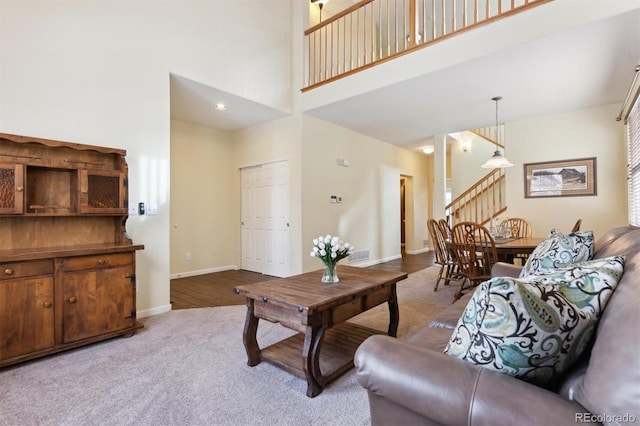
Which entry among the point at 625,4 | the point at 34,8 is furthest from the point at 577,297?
the point at 34,8

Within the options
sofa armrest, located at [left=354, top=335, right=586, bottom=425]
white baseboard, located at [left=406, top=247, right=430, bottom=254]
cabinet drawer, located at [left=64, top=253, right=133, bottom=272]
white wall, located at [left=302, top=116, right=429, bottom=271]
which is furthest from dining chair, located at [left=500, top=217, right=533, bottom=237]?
cabinet drawer, located at [left=64, top=253, right=133, bottom=272]

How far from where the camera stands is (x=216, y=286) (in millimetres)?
4473

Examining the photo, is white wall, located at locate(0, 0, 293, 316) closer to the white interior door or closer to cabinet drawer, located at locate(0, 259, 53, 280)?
cabinet drawer, located at locate(0, 259, 53, 280)

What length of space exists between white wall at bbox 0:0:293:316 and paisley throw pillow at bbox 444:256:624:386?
326 cm

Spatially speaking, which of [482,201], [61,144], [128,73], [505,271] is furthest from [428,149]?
[61,144]

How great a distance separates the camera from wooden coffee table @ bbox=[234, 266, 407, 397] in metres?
1.80

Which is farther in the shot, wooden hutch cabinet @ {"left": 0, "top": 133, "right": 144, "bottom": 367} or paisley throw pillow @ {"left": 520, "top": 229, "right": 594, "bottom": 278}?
wooden hutch cabinet @ {"left": 0, "top": 133, "right": 144, "bottom": 367}

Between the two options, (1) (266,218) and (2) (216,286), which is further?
(1) (266,218)

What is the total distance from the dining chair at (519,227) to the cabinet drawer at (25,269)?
548cm

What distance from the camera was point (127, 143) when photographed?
3.13 metres

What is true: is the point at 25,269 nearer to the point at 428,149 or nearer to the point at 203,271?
the point at 203,271

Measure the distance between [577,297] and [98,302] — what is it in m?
3.07

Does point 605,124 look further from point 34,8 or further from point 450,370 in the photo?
point 34,8

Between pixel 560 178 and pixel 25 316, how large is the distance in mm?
6568
